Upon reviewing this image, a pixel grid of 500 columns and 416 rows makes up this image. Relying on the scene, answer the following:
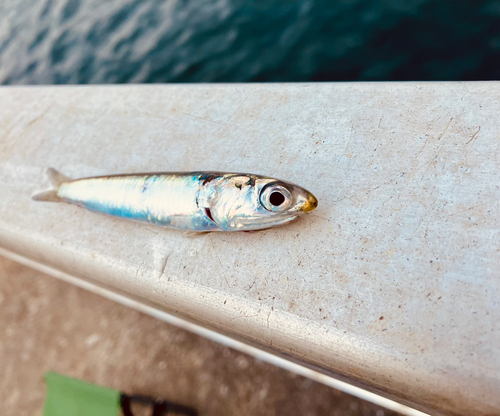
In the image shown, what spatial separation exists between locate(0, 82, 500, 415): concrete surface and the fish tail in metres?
0.09

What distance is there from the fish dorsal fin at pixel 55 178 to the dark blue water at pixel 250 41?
302cm

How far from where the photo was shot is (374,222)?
172 cm

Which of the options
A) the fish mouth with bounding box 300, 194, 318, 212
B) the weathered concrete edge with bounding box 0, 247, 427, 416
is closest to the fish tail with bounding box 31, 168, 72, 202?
the weathered concrete edge with bounding box 0, 247, 427, 416

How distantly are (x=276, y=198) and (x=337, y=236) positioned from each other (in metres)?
0.40

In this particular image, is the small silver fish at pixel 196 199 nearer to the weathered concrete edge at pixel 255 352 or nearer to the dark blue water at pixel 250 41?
the weathered concrete edge at pixel 255 352

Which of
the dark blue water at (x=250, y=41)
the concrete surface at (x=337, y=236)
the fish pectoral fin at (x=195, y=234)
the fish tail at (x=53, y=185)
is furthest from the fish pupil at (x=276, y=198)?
the dark blue water at (x=250, y=41)

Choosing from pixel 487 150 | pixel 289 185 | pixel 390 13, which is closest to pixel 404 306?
pixel 289 185

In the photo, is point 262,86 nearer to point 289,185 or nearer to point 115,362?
point 289,185

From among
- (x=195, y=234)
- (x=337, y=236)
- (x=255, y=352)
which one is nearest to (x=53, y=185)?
(x=195, y=234)

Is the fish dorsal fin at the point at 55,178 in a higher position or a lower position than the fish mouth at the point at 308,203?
→ lower

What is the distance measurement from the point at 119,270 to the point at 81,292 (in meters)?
1.28

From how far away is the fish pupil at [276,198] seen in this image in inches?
65.1

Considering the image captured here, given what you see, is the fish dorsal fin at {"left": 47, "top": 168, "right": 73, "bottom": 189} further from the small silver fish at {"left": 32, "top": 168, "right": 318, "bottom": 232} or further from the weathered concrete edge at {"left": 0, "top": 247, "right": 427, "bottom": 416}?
the weathered concrete edge at {"left": 0, "top": 247, "right": 427, "bottom": 416}

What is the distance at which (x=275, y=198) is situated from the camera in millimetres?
1663
